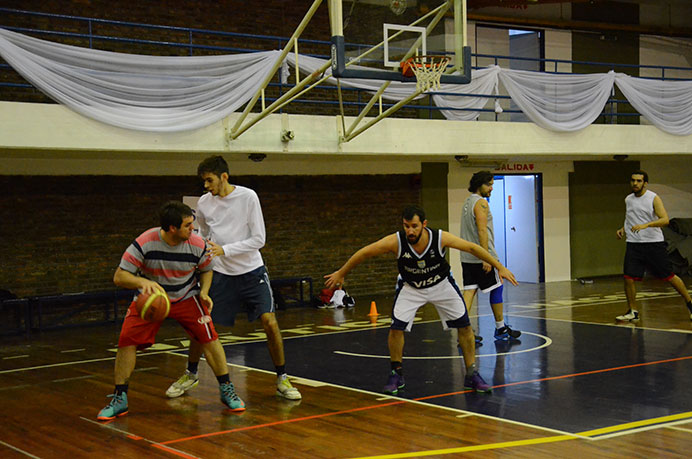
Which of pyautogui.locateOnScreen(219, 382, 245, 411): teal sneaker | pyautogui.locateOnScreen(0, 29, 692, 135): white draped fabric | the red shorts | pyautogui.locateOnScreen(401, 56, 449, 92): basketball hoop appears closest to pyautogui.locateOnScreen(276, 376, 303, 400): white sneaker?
pyautogui.locateOnScreen(219, 382, 245, 411): teal sneaker

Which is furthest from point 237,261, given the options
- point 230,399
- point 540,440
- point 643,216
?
point 643,216

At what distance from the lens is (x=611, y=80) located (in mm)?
16078

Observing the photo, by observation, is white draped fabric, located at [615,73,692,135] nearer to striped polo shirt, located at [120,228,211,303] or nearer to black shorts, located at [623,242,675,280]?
black shorts, located at [623,242,675,280]

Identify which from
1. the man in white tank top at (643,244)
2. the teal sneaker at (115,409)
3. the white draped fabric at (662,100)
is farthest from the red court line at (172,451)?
the white draped fabric at (662,100)

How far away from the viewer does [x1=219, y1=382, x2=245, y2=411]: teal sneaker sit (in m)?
6.36

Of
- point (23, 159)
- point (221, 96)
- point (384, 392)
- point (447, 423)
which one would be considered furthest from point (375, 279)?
point (447, 423)

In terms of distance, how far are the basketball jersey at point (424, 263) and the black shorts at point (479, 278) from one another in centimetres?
265

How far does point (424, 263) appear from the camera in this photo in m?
6.68

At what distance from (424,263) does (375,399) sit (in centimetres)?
117

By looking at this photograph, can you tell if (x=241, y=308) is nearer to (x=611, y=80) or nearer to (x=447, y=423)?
(x=447, y=423)

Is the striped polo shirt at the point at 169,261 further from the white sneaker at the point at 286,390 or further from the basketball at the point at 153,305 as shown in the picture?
the white sneaker at the point at 286,390

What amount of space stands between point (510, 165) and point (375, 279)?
4.15m

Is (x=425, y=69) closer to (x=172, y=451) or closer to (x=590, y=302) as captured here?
(x=590, y=302)

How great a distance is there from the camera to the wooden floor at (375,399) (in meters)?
5.33
